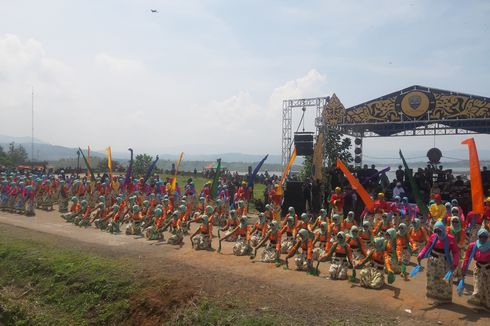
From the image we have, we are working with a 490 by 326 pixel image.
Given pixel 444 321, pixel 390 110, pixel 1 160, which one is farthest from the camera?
pixel 1 160

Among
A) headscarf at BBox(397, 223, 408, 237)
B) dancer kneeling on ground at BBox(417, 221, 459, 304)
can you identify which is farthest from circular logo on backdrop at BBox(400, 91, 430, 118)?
dancer kneeling on ground at BBox(417, 221, 459, 304)

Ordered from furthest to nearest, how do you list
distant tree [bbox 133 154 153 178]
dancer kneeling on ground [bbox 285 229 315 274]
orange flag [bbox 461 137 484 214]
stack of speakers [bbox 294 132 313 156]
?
distant tree [bbox 133 154 153 178] < stack of speakers [bbox 294 132 313 156] < dancer kneeling on ground [bbox 285 229 315 274] < orange flag [bbox 461 137 484 214]

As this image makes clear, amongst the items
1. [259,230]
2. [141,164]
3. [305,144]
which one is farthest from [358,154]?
[141,164]

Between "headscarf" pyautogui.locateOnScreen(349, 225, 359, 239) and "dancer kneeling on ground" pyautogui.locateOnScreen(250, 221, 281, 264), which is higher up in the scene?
"headscarf" pyautogui.locateOnScreen(349, 225, 359, 239)

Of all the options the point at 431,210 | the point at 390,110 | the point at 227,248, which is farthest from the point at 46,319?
the point at 390,110

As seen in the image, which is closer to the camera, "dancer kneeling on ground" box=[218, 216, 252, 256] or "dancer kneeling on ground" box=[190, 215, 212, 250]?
"dancer kneeling on ground" box=[218, 216, 252, 256]

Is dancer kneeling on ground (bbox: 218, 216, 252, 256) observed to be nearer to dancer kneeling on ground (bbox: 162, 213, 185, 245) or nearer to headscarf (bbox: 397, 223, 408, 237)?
dancer kneeling on ground (bbox: 162, 213, 185, 245)

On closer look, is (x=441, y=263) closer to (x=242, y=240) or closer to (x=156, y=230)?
(x=242, y=240)

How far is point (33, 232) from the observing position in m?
16.2

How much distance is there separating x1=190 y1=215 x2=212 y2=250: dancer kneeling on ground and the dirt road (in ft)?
1.03

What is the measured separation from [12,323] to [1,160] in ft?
163

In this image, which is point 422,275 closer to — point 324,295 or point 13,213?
point 324,295

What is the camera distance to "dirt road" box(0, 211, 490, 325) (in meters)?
7.77

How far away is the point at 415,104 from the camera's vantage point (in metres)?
20.3
